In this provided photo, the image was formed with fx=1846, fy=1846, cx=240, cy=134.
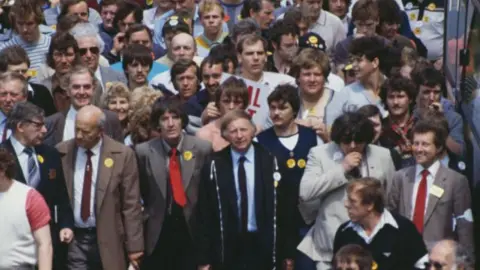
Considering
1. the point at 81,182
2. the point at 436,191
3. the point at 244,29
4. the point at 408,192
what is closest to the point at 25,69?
the point at 81,182

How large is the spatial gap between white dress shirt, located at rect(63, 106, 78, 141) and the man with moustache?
6.05ft

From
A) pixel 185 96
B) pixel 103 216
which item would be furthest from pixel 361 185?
pixel 185 96

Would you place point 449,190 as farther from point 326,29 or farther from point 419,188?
point 326,29

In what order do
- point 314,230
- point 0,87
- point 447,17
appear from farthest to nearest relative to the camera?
point 447,17
point 0,87
point 314,230

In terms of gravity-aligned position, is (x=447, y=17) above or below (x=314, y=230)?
above

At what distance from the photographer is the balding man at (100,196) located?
54.1 feet

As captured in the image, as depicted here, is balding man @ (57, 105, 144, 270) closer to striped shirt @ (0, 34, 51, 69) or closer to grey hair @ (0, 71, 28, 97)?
grey hair @ (0, 71, 28, 97)

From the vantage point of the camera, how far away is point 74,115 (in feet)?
57.2

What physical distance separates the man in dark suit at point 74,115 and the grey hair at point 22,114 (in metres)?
0.98

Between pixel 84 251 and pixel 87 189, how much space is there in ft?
1.82

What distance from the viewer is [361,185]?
14961 millimetres

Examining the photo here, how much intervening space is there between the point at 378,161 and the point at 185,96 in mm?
3024

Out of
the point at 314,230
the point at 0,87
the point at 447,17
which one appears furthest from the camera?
the point at 447,17

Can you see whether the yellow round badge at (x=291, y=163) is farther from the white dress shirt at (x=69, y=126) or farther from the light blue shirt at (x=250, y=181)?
the white dress shirt at (x=69, y=126)
